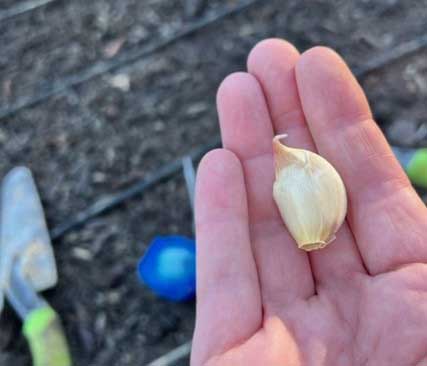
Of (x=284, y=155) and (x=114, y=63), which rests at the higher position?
(x=114, y=63)

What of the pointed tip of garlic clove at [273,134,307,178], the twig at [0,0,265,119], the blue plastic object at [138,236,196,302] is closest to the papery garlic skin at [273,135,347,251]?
the pointed tip of garlic clove at [273,134,307,178]

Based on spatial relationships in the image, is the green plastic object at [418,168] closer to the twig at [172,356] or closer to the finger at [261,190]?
the finger at [261,190]

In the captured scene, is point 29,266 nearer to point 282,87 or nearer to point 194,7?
point 282,87

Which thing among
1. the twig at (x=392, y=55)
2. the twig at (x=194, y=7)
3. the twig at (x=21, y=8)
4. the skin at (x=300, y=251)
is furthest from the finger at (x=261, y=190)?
the twig at (x=21, y=8)

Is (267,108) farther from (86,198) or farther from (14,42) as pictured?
(14,42)

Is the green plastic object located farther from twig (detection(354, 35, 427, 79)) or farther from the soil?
twig (detection(354, 35, 427, 79))

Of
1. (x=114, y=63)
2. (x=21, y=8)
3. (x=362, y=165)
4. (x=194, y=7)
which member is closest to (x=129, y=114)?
(x=114, y=63)
